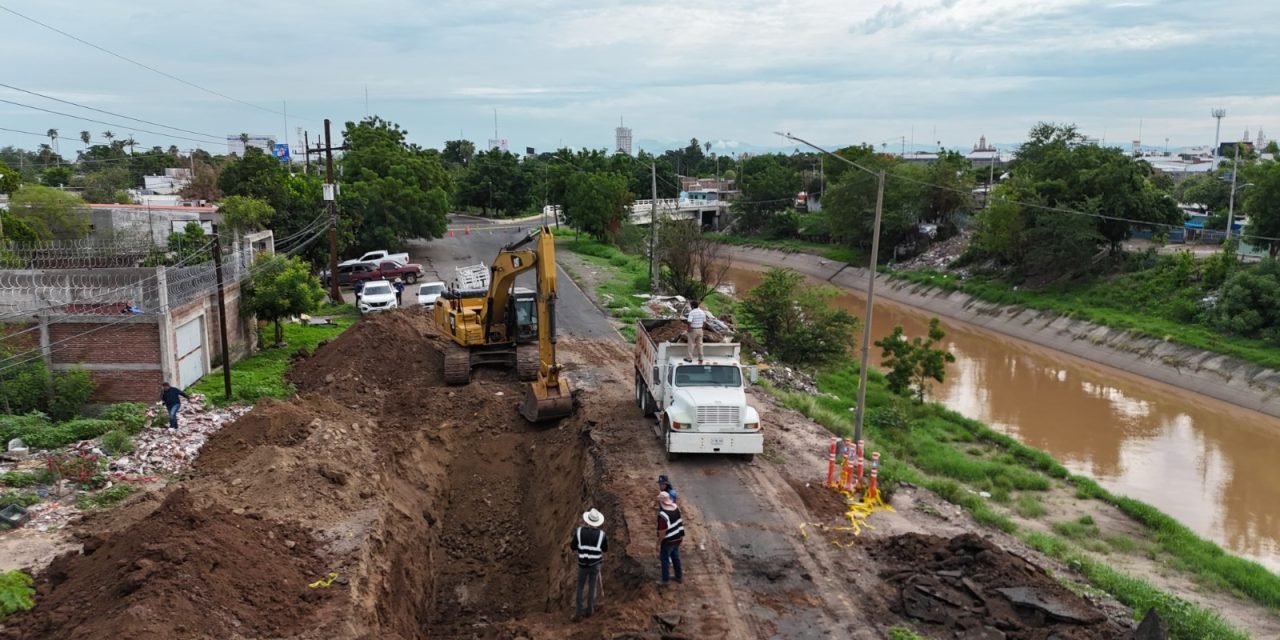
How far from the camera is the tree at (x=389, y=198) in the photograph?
52.3 meters

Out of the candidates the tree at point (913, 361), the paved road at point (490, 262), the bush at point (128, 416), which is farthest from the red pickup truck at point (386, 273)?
the tree at point (913, 361)

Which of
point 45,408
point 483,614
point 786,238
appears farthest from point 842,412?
point 786,238

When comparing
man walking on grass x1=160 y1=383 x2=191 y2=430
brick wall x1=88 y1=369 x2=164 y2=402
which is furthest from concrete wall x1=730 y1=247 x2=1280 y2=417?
brick wall x1=88 y1=369 x2=164 y2=402

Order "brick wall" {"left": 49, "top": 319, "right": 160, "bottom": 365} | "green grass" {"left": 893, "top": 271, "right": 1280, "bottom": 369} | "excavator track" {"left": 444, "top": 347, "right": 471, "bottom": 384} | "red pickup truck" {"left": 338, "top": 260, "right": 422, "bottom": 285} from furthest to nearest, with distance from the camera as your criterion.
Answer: "red pickup truck" {"left": 338, "top": 260, "right": 422, "bottom": 285} < "green grass" {"left": 893, "top": 271, "right": 1280, "bottom": 369} < "excavator track" {"left": 444, "top": 347, "right": 471, "bottom": 384} < "brick wall" {"left": 49, "top": 319, "right": 160, "bottom": 365}

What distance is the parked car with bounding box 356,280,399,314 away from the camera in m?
37.9

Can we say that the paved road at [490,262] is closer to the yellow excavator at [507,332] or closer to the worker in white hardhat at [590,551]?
the yellow excavator at [507,332]

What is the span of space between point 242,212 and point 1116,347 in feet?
134

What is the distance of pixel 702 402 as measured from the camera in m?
18.1

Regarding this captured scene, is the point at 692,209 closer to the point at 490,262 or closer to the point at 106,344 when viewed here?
the point at 490,262

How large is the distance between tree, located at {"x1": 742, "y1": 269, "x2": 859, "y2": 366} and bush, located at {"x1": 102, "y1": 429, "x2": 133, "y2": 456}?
878 inches

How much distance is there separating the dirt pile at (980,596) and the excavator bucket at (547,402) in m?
9.70

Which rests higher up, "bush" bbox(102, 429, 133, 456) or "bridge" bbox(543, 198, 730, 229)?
"bridge" bbox(543, 198, 730, 229)

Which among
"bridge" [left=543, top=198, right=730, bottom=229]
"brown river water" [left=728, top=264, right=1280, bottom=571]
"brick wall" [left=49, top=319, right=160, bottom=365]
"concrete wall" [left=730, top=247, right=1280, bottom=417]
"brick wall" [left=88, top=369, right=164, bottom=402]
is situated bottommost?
"brown river water" [left=728, top=264, right=1280, bottom=571]

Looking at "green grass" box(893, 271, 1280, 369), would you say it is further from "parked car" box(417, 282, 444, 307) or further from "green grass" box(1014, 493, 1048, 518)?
"parked car" box(417, 282, 444, 307)
